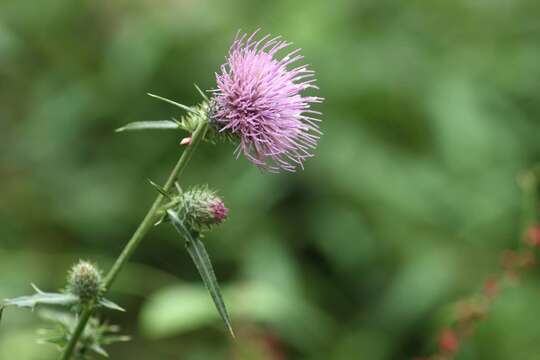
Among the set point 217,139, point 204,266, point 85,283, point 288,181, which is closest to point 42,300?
point 85,283

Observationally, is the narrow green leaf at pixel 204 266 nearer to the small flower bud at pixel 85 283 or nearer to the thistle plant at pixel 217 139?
the thistle plant at pixel 217 139

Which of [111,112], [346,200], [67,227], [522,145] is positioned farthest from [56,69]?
[522,145]

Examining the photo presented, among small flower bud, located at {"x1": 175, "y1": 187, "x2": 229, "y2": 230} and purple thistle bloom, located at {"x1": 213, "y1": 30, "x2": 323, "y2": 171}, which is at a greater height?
purple thistle bloom, located at {"x1": 213, "y1": 30, "x2": 323, "y2": 171}

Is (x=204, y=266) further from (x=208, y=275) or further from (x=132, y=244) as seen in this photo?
(x=132, y=244)

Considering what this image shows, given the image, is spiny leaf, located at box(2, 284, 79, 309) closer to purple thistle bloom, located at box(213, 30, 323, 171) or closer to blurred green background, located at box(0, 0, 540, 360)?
purple thistle bloom, located at box(213, 30, 323, 171)

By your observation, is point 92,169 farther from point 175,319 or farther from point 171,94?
point 175,319

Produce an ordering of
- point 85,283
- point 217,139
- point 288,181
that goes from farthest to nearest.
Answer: point 288,181 → point 217,139 → point 85,283

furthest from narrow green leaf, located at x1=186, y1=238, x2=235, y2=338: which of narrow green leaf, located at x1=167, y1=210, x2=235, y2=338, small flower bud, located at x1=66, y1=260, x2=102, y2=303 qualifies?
small flower bud, located at x1=66, y1=260, x2=102, y2=303
